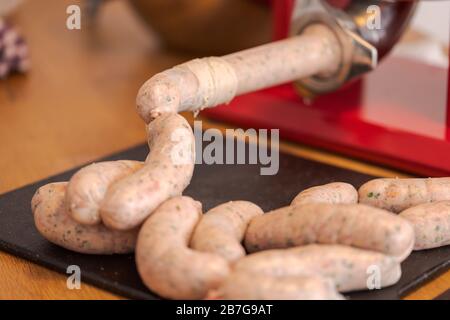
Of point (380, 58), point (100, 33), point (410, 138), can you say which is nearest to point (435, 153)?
point (410, 138)

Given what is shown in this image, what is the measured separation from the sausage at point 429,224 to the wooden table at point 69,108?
37 millimetres

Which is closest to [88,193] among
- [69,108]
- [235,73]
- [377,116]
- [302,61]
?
[235,73]

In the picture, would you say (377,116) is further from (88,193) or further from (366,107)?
(88,193)

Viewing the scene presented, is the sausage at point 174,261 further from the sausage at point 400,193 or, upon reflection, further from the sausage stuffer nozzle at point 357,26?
the sausage stuffer nozzle at point 357,26

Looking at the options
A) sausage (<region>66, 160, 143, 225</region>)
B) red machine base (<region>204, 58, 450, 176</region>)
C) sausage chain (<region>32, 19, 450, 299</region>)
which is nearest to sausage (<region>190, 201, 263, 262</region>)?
sausage chain (<region>32, 19, 450, 299</region>)

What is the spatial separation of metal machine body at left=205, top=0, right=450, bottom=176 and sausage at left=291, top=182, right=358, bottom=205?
0.26m

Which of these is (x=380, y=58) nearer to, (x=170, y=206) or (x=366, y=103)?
(x=366, y=103)

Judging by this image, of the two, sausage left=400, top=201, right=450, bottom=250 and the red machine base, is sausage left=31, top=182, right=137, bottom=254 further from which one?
the red machine base

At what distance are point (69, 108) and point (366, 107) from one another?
0.52m

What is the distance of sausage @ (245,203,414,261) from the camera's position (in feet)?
2.85

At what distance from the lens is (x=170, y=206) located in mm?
908

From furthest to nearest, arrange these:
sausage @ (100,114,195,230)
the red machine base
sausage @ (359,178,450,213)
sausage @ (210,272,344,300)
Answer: the red machine base
sausage @ (359,178,450,213)
sausage @ (100,114,195,230)
sausage @ (210,272,344,300)

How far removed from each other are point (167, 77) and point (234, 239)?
0.85ft

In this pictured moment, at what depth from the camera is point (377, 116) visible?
1378 mm
